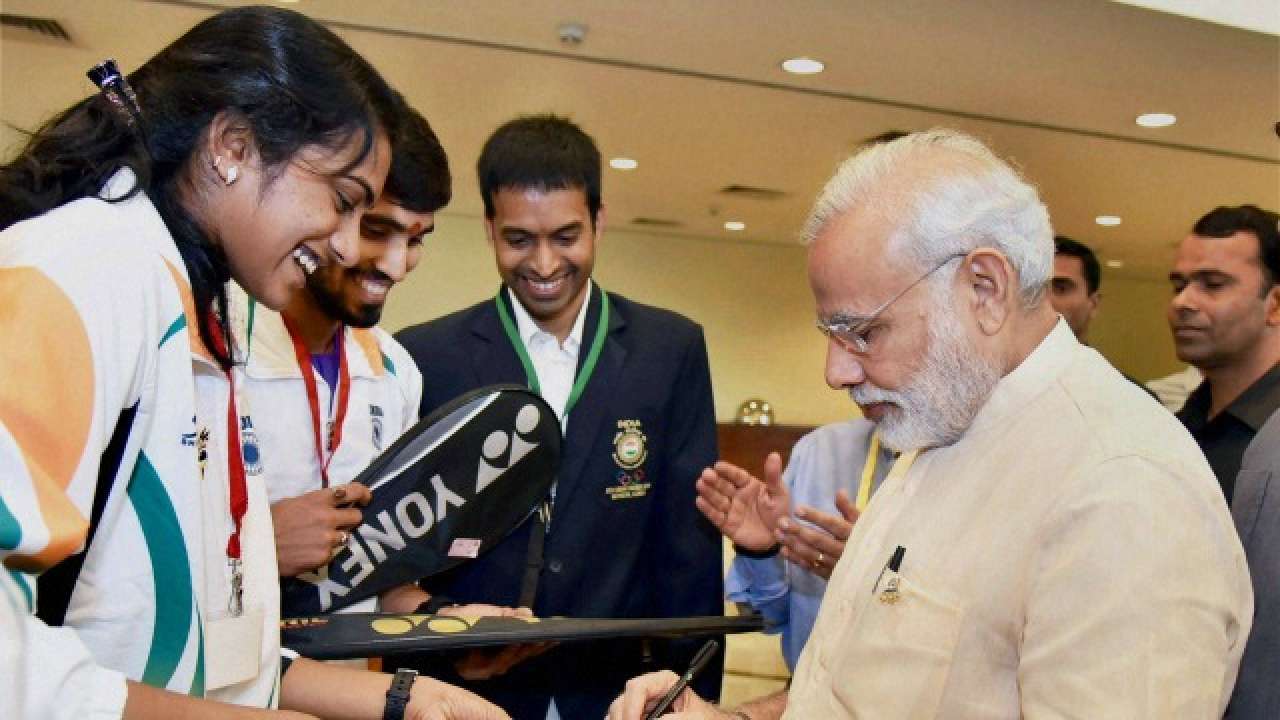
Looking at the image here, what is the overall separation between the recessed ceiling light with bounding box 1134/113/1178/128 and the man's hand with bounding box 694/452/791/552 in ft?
14.8

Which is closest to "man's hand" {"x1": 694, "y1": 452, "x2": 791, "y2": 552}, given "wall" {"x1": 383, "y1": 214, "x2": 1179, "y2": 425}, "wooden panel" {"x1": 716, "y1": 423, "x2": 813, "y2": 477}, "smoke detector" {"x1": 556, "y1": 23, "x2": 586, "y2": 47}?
"smoke detector" {"x1": 556, "y1": 23, "x2": 586, "y2": 47}

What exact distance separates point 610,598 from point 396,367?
588mm

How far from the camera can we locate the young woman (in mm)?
902

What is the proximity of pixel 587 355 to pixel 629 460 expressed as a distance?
225mm

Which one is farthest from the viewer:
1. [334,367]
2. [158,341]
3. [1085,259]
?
[1085,259]

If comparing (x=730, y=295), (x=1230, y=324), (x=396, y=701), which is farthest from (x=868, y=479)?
(x=730, y=295)

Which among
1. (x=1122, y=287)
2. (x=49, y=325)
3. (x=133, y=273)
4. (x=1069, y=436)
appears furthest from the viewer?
(x=1122, y=287)

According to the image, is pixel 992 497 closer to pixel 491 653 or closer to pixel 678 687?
pixel 678 687

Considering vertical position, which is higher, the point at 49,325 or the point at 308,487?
the point at 49,325

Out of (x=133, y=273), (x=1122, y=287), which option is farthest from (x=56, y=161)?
(x=1122, y=287)

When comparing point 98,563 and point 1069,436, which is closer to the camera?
point 98,563

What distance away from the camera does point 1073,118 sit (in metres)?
5.74

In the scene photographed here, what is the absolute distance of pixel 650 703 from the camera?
5.29ft

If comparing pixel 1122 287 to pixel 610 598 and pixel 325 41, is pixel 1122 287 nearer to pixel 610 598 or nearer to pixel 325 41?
pixel 610 598
